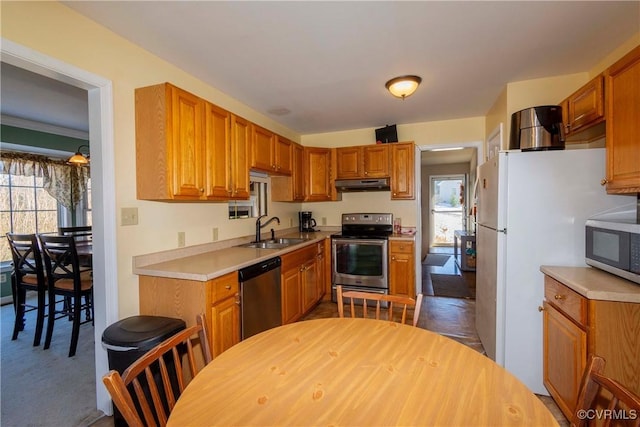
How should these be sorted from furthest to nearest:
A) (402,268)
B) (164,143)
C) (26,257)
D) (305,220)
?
(305,220) → (402,268) → (26,257) → (164,143)

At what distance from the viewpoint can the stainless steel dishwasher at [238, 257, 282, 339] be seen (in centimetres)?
217

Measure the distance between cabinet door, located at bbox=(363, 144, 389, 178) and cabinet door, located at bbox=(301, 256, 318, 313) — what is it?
1.41m

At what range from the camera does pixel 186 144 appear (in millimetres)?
2062

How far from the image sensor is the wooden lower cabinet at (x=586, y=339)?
1431 mm

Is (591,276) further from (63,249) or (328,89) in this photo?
(63,249)

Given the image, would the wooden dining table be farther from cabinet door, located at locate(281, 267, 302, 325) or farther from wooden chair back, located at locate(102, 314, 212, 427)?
cabinet door, located at locate(281, 267, 302, 325)

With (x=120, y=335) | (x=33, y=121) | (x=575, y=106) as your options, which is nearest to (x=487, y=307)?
(x=575, y=106)

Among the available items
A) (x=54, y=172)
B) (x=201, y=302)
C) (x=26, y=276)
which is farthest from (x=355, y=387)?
(x=54, y=172)

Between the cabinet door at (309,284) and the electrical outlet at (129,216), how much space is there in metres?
1.69

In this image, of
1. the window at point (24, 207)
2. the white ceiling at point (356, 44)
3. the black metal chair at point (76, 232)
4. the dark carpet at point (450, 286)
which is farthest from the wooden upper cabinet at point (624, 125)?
the window at point (24, 207)

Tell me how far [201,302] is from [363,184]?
106 inches

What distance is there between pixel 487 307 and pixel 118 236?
282 centimetres

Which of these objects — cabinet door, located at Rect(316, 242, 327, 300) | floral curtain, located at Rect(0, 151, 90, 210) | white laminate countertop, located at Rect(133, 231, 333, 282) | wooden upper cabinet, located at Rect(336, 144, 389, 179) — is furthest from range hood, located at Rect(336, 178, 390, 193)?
floral curtain, located at Rect(0, 151, 90, 210)

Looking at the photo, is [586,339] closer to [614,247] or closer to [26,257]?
[614,247]
